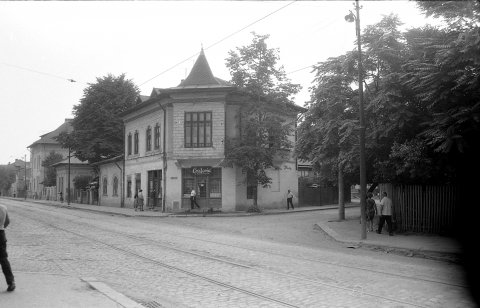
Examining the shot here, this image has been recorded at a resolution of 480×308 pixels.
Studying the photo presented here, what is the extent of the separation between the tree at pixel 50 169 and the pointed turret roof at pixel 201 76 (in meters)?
46.6

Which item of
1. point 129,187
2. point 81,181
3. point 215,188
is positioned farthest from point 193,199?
point 81,181

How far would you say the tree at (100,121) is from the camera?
48.7 meters

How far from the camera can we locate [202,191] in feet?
106

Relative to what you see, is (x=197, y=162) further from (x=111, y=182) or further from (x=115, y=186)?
(x=111, y=182)

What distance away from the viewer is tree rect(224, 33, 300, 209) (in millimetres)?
31094

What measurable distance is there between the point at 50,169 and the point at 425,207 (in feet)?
228

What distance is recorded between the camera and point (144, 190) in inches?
1454

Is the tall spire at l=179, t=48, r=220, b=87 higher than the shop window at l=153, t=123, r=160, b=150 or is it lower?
higher

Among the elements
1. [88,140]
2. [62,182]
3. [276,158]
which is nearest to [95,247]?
[276,158]

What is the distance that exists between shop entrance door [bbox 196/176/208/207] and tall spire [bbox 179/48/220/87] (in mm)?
7498

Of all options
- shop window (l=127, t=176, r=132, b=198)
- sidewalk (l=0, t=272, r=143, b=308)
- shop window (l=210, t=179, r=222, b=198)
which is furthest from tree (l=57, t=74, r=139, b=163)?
sidewalk (l=0, t=272, r=143, b=308)

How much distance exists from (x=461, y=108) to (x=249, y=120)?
19.4 m

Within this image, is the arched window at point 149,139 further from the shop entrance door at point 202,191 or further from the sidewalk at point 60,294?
the sidewalk at point 60,294

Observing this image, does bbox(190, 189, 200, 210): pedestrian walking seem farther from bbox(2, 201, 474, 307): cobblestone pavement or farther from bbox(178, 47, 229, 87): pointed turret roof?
bbox(2, 201, 474, 307): cobblestone pavement
